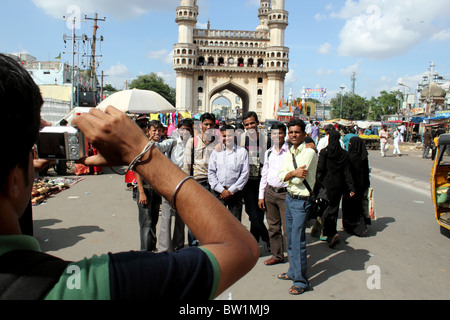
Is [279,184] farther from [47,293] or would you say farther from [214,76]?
[214,76]

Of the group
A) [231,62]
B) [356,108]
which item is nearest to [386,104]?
[356,108]

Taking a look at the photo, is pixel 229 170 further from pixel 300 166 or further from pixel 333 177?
pixel 333 177

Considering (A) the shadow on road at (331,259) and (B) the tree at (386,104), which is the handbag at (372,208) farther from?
(B) the tree at (386,104)

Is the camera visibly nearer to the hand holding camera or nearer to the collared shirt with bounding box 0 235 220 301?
the hand holding camera

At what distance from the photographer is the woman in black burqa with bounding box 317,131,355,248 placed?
489cm

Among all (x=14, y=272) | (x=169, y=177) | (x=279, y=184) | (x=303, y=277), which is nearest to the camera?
(x=14, y=272)

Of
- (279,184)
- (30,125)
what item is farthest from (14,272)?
(279,184)

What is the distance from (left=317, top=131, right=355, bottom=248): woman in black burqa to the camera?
434 cm

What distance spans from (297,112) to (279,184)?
3360 centimetres

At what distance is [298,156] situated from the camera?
370 cm

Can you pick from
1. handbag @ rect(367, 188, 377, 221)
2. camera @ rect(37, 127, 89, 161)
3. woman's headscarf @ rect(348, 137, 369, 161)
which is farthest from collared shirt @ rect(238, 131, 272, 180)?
camera @ rect(37, 127, 89, 161)

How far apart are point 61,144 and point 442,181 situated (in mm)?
6234

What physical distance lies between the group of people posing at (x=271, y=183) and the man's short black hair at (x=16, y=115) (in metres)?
3.05

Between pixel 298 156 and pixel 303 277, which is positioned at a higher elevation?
pixel 298 156
